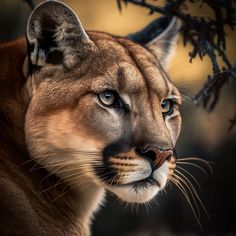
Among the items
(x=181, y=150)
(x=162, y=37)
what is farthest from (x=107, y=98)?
(x=181, y=150)

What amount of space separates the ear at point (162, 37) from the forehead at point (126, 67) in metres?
0.42

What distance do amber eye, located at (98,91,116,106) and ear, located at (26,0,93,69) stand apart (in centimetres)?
27

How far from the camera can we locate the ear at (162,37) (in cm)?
509

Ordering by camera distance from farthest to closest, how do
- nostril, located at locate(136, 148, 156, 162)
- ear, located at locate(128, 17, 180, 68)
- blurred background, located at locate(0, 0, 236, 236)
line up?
blurred background, located at locate(0, 0, 236, 236) → ear, located at locate(128, 17, 180, 68) → nostril, located at locate(136, 148, 156, 162)

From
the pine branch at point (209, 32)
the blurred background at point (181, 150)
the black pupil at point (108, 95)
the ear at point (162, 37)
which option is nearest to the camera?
the black pupil at point (108, 95)

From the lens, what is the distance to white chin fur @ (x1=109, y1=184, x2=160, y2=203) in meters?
4.05

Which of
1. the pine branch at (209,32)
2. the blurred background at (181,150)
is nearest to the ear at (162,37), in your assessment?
the pine branch at (209,32)

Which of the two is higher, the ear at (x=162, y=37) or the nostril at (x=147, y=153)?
the ear at (x=162, y=37)

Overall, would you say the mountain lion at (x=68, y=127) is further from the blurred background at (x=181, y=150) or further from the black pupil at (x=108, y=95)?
the blurred background at (x=181, y=150)

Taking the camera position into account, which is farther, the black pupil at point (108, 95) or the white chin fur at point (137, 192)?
the black pupil at point (108, 95)

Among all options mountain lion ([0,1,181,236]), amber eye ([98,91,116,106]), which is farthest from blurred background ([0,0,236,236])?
amber eye ([98,91,116,106])

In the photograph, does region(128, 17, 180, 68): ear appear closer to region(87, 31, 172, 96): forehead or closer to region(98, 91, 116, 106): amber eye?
region(87, 31, 172, 96): forehead

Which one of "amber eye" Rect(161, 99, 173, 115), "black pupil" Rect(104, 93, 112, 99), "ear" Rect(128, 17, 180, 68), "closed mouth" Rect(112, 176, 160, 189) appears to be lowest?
"closed mouth" Rect(112, 176, 160, 189)

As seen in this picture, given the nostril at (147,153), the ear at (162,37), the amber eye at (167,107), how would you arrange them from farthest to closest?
1. the ear at (162,37)
2. the amber eye at (167,107)
3. the nostril at (147,153)
